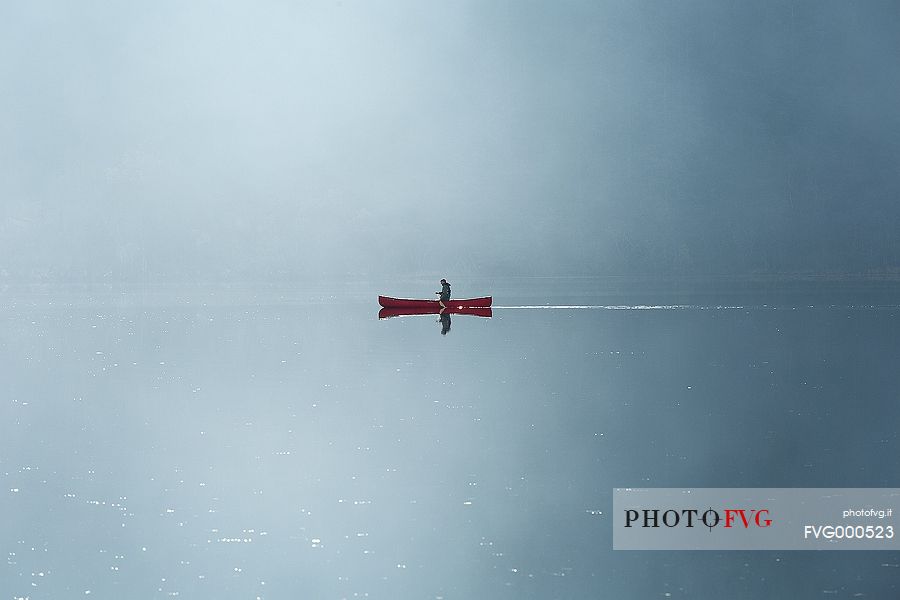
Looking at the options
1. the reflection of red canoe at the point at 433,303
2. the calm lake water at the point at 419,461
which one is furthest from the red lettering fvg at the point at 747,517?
the reflection of red canoe at the point at 433,303

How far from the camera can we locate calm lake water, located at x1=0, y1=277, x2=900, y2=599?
23.2 metres

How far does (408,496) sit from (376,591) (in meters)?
7.44

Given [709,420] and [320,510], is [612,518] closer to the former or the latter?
[320,510]

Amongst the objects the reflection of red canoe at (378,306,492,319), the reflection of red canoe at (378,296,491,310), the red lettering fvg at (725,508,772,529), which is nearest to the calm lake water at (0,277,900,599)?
the red lettering fvg at (725,508,772,529)

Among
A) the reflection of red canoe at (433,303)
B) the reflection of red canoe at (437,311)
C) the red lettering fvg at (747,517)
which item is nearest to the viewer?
the red lettering fvg at (747,517)

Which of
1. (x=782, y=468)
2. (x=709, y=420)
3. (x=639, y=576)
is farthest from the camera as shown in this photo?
(x=709, y=420)

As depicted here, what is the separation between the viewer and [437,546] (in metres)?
25.3

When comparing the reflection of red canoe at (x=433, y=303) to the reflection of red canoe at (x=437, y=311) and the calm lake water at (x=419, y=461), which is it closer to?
the reflection of red canoe at (x=437, y=311)

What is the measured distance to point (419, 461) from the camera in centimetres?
3428

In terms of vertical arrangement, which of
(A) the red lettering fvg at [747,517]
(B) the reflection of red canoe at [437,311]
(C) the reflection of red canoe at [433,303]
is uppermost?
(C) the reflection of red canoe at [433,303]

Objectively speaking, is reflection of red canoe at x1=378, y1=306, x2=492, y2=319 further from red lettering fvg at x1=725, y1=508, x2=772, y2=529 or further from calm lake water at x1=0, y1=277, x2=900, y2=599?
red lettering fvg at x1=725, y1=508, x2=772, y2=529

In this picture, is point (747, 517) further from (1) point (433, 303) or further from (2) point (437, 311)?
(1) point (433, 303)

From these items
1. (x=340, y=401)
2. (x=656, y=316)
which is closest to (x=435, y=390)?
(x=340, y=401)

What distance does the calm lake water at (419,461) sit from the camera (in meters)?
23.2
